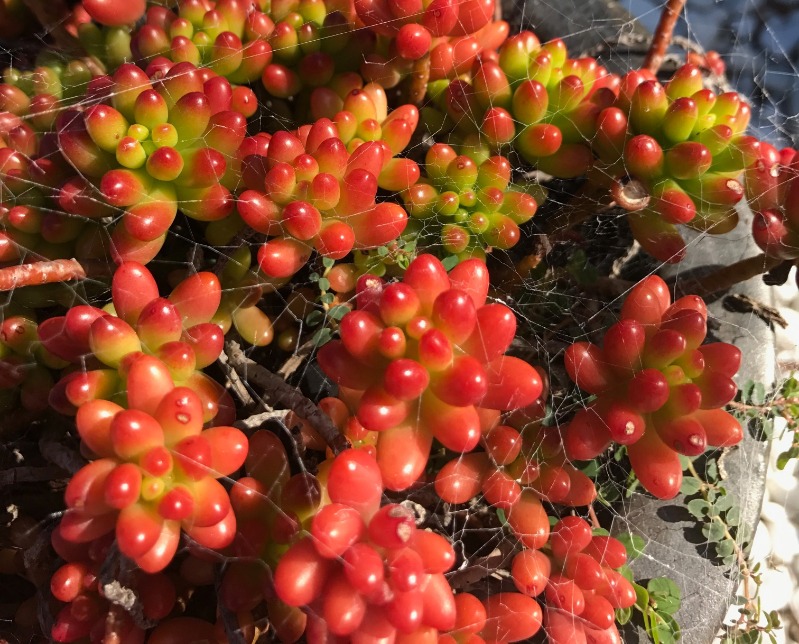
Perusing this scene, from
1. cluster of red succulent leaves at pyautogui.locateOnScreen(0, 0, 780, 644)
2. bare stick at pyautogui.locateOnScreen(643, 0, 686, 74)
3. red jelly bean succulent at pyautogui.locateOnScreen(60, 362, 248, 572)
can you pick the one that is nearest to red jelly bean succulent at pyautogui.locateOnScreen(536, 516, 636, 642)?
cluster of red succulent leaves at pyautogui.locateOnScreen(0, 0, 780, 644)

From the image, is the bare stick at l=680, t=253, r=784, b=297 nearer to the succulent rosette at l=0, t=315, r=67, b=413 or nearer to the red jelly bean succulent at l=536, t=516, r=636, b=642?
the red jelly bean succulent at l=536, t=516, r=636, b=642

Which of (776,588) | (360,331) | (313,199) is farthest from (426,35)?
(776,588)

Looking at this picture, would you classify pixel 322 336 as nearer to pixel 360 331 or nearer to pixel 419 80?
pixel 360 331

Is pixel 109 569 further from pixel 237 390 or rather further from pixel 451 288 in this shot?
pixel 451 288

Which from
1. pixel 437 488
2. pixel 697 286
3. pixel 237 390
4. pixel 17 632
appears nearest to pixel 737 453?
pixel 697 286

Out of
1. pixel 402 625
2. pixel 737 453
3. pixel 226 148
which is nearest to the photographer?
pixel 402 625

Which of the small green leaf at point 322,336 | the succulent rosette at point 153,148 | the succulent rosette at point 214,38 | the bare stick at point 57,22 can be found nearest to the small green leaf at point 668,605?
the small green leaf at point 322,336
